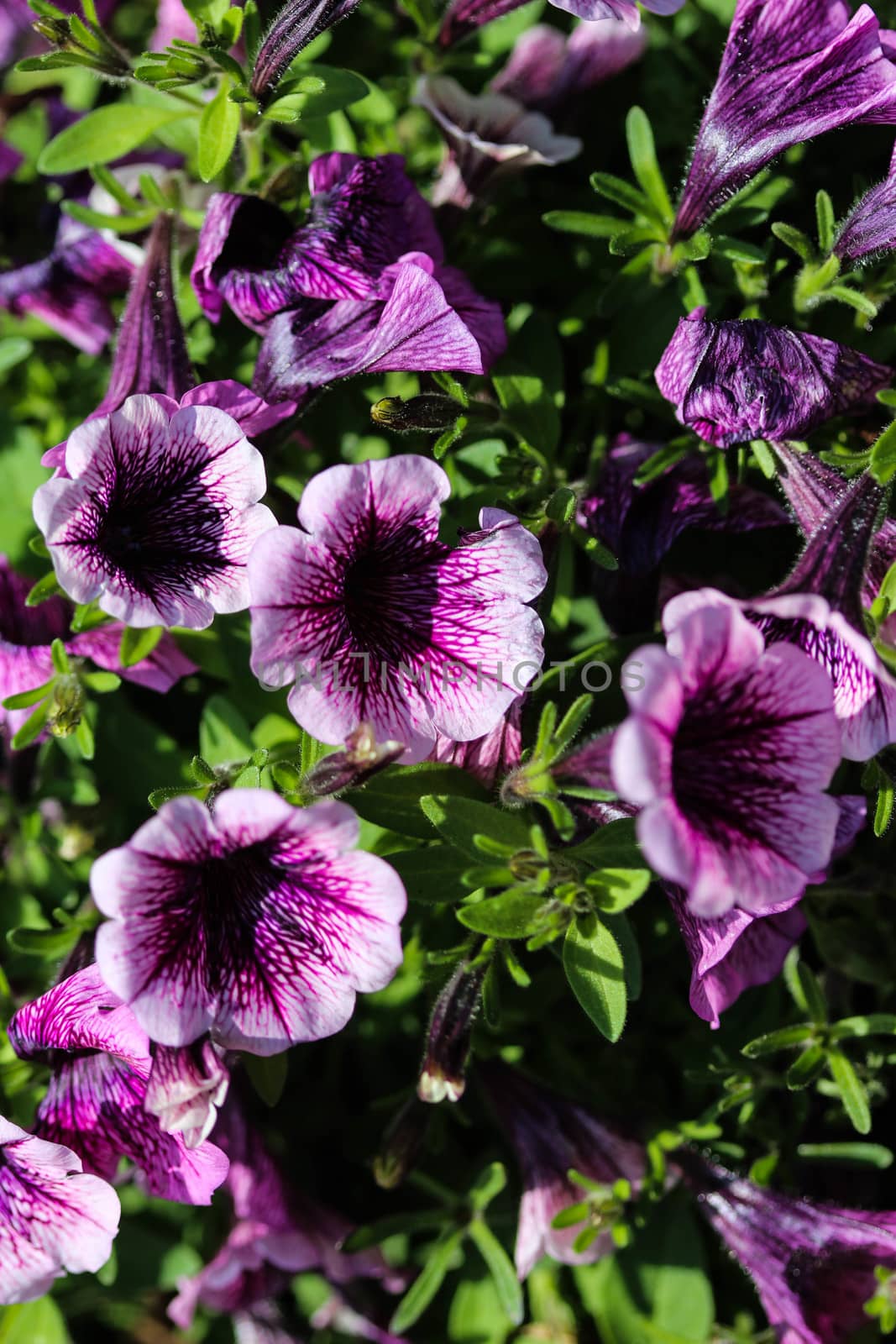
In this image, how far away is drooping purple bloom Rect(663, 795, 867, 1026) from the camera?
1.37m

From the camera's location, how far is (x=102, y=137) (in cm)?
178

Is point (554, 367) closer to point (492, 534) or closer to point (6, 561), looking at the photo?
point (492, 534)

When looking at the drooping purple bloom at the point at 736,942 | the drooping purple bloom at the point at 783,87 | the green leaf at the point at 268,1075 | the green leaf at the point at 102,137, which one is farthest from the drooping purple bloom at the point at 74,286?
the drooping purple bloom at the point at 736,942

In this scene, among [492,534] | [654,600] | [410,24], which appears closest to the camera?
[492,534]

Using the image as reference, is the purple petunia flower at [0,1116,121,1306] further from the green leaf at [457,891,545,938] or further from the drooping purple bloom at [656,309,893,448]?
the drooping purple bloom at [656,309,893,448]

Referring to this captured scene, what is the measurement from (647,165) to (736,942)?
3.69 ft

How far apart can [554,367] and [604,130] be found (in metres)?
0.67

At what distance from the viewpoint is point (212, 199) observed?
162 cm

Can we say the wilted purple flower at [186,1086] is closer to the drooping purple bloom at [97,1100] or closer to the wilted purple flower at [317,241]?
the drooping purple bloom at [97,1100]

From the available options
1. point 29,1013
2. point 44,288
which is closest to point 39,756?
point 29,1013

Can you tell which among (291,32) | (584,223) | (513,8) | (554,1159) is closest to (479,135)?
(513,8)

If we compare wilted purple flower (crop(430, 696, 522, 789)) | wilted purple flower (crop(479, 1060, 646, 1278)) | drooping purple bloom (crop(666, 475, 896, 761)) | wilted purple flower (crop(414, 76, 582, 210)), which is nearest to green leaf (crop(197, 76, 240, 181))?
wilted purple flower (crop(414, 76, 582, 210))

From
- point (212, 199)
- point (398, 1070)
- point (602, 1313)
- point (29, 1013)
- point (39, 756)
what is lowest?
point (602, 1313)

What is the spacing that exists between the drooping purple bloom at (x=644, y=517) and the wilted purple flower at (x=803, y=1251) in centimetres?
97
